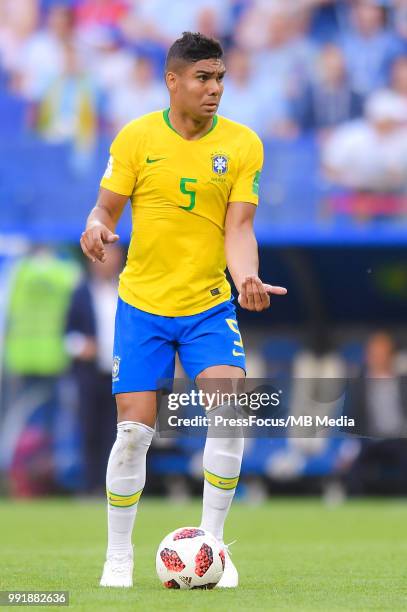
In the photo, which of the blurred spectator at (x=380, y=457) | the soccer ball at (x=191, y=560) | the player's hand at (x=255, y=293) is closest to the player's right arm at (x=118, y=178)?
the player's hand at (x=255, y=293)

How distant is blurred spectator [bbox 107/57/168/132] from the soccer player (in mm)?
10227

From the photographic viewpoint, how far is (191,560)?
5707mm

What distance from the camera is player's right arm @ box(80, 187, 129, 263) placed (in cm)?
563

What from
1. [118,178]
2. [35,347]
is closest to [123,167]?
[118,178]

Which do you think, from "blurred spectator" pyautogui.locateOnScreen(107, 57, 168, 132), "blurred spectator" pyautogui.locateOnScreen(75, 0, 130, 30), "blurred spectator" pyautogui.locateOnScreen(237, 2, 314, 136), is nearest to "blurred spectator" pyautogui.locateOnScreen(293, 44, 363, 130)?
"blurred spectator" pyautogui.locateOnScreen(237, 2, 314, 136)

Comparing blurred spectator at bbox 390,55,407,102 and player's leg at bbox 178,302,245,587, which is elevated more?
blurred spectator at bbox 390,55,407,102

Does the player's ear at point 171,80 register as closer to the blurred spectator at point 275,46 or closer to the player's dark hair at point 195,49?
the player's dark hair at point 195,49

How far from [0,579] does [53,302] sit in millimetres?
9102

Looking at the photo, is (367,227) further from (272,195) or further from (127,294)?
(127,294)

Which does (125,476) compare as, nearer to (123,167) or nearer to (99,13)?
(123,167)

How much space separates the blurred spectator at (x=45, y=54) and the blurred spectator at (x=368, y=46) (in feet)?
11.3

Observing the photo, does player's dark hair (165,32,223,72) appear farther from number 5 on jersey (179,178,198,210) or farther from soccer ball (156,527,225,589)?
soccer ball (156,527,225,589)

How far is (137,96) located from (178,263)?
1087 centimetres

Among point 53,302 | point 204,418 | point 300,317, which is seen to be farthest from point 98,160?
point 204,418
